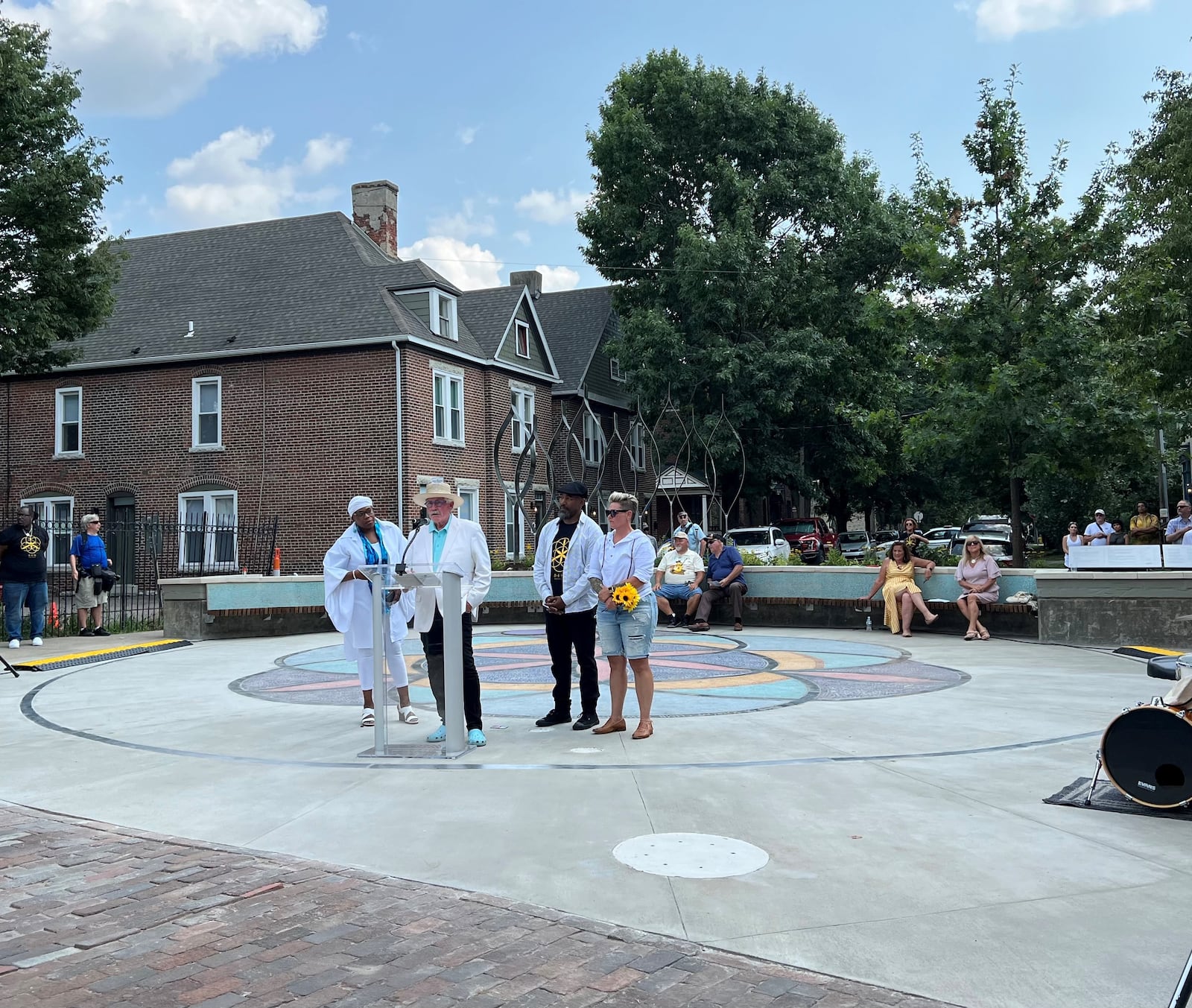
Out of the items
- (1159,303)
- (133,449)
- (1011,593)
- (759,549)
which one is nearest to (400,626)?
(1011,593)

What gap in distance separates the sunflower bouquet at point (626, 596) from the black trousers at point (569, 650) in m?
0.66

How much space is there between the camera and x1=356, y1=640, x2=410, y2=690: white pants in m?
8.42

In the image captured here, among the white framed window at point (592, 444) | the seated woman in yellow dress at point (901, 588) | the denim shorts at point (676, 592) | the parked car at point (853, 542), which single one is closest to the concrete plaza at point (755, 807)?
the seated woman in yellow dress at point (901, 588)

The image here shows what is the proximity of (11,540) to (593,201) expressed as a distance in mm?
26748

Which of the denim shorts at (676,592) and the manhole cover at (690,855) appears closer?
the manhole cover at (690,855)

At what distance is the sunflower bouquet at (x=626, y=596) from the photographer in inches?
299

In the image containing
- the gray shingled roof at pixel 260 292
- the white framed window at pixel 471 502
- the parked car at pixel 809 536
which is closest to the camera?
the gray shingled roof at pixel 260 292

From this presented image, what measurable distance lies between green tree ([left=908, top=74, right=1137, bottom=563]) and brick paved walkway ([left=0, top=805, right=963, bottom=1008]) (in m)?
15.5

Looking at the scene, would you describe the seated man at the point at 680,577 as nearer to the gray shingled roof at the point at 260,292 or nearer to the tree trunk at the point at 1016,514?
the tree trunk at the point at 1016,514

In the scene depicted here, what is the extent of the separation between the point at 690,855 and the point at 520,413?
2952 centimetres

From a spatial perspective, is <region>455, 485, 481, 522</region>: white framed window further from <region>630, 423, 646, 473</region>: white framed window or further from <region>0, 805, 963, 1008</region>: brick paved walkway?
<region>0, 805, 963, 1008</region>: brick paved walkway

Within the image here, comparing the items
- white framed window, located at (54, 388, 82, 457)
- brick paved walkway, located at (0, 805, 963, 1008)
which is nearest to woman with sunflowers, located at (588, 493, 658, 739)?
brick paved walkway, located at (0, 805, 963, 1008)

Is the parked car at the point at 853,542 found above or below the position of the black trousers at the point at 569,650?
above

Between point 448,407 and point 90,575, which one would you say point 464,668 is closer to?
point 90,575
